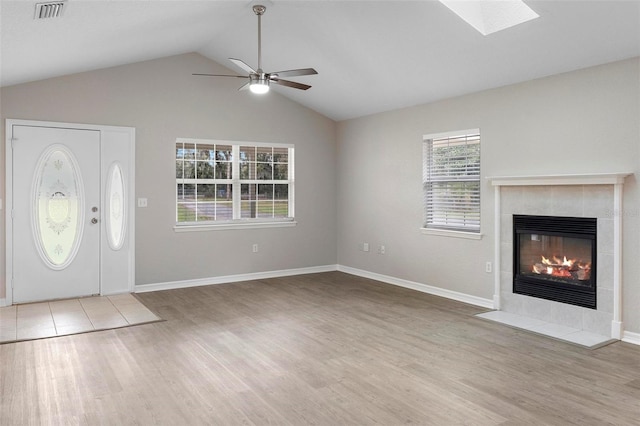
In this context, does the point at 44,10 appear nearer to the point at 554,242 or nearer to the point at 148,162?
the point at 148,162

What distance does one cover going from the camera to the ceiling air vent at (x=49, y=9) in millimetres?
3121

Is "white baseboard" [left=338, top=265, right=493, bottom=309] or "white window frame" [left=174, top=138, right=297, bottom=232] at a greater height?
"white window frame" [left=174, top=138, right=297, bottom=232]

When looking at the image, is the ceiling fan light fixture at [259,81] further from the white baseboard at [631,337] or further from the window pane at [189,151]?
the white baseboard at [631,337]

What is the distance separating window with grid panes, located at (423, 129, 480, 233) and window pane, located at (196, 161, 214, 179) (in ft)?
9.85

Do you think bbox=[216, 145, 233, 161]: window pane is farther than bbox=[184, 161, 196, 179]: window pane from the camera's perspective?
Yes

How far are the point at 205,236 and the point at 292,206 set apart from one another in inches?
59.2

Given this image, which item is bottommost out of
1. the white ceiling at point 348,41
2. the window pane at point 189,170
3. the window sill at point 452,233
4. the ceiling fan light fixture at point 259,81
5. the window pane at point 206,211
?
the window sill at point 452,233

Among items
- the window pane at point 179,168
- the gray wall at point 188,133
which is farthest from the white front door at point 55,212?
the window pane at point 179,168

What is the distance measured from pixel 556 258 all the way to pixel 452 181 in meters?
1.56

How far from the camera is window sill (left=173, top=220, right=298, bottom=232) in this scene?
21.5ft

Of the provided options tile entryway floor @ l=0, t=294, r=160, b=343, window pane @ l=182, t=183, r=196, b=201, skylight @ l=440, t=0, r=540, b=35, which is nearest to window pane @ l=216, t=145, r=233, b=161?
window pane @ l=182, t=183, r=196, b=201

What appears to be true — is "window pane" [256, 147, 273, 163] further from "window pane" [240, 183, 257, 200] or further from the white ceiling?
the white ceiling

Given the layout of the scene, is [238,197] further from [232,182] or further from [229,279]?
[229,279]

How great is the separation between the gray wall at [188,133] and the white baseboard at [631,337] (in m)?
4.48
